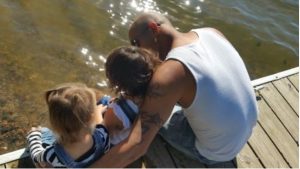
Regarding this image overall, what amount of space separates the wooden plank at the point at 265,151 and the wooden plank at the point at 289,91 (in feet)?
2.41

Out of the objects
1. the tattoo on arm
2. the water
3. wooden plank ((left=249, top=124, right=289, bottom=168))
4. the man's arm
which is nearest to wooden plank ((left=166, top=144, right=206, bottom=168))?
wooden plank ((left=249, top=124, right=289, bottom=168))

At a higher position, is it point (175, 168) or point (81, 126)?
point (81, 126)

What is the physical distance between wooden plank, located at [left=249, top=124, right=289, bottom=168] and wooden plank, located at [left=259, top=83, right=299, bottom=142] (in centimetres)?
36

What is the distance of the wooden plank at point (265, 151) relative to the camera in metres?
4.13

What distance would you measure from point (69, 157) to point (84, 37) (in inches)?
131

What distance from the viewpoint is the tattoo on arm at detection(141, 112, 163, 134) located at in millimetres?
3158

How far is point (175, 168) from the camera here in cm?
388

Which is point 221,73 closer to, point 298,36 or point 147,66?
point 147,66

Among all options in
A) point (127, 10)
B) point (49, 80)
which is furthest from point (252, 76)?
point (49, 80)

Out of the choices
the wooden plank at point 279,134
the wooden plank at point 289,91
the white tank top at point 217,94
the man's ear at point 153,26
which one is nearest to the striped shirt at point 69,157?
the white tank top at point 217,94

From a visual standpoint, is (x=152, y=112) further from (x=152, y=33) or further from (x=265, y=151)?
(x=265, y=151)

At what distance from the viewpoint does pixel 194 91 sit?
312 cm

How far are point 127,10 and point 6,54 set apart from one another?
2198 millimetres

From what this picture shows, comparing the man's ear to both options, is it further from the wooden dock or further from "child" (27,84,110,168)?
the wooden dock
